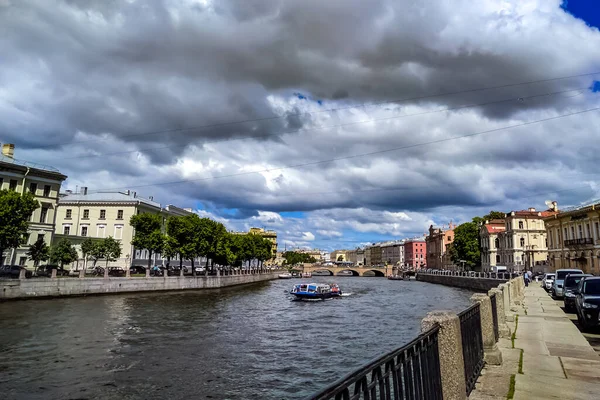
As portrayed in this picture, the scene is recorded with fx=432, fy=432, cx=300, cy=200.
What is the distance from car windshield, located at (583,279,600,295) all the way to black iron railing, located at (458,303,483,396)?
8.98m

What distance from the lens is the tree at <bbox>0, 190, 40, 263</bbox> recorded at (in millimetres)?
36781

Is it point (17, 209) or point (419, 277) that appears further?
point (419, 277)

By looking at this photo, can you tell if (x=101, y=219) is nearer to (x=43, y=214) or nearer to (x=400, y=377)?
(x=43, y=214)

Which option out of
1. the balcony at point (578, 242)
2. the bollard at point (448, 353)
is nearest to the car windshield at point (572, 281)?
the bollard at point (448, 353)

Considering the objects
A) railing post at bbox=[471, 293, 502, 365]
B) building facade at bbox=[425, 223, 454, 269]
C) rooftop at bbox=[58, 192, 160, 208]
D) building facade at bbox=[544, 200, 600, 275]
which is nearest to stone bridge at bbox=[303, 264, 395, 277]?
building facade at bbox=[425, 223, 454, 269]

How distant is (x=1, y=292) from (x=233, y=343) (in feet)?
79.1

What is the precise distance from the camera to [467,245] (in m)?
93.9

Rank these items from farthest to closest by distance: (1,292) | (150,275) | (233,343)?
(150,275) < (1,292) < (233,343)

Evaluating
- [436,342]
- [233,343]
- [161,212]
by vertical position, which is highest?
[161,212]

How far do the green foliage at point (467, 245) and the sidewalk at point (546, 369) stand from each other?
84915mm

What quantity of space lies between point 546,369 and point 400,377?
579 cm

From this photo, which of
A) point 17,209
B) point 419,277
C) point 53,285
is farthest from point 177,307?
point 419,277

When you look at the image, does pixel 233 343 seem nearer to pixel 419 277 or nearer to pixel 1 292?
pixel 1 292

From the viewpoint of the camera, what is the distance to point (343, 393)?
2.82m
